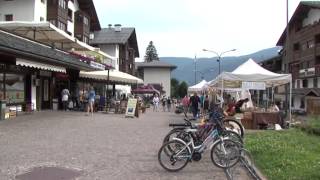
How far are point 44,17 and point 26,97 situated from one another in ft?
79.9

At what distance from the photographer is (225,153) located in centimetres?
1082

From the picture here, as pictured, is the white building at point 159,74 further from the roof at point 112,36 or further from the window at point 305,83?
the window at point 305,83

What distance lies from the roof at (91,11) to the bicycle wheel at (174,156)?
51.6 meters

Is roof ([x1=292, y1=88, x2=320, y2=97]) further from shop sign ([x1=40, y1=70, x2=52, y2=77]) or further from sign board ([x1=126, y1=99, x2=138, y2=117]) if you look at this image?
shop sign ([x1=40, y1=70, x2=52, y2=77])

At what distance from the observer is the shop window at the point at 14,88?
24.4 metres

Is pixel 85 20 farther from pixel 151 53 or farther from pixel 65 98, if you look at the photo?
pixel 151 53

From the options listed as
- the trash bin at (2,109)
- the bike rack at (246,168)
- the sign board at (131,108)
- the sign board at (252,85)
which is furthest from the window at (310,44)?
the bike rack at (246,168)

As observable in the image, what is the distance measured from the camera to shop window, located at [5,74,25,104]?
80.0 feet

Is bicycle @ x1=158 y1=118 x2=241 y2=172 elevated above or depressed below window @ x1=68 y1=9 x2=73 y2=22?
below

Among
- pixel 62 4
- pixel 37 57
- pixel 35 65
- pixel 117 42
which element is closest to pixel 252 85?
pixel 37 57

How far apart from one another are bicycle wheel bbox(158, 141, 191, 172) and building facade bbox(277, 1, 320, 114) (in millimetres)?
51109

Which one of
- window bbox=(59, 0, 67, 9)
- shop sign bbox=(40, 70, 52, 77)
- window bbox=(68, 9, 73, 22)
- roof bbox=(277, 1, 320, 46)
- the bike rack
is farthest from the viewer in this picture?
roof bbox=(277, 1, 320, 46)

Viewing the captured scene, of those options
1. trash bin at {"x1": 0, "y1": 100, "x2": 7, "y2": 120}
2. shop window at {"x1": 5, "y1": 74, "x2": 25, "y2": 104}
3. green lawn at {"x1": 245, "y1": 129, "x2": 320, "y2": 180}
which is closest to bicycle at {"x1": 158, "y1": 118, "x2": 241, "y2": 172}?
green lawn at {"x1": 245, "y1": 129, "x2": 320, "y2": 180}

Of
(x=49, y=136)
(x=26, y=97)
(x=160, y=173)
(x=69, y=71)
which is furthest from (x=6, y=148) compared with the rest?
(x=69, y=71)
